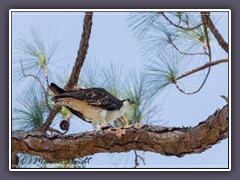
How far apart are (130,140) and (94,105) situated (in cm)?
17

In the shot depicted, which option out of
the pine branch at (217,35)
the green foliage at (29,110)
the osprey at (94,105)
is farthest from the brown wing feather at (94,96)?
the pine branch at (217,35)

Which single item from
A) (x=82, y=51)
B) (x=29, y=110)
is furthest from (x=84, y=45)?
(x=29, y=110)

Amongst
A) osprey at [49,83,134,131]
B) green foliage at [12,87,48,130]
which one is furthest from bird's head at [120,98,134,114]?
green foliage at [12,87,48,130]

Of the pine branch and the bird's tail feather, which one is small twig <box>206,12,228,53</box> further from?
the bird's tail feather

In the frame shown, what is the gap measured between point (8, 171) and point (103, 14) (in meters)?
0.60

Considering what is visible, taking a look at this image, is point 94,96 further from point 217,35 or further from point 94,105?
point 217,35

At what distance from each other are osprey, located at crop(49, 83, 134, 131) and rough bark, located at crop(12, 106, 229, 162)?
55 mm

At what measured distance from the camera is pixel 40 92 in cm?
192

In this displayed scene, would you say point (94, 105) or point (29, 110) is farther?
point (29, 110)

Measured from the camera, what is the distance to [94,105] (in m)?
1.79

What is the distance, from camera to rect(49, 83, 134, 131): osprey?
1741 mm

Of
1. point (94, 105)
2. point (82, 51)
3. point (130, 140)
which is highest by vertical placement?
point (82, 51)
